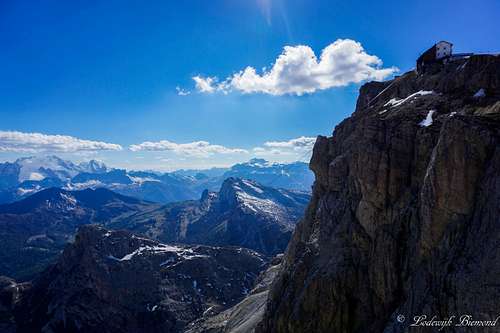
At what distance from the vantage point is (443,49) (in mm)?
74188

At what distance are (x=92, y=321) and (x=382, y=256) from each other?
20006 cm

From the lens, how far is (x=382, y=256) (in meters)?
50.2

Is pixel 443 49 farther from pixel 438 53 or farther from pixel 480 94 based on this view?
pixel 480 94

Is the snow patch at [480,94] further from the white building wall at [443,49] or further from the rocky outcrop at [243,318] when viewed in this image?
the rocky outcrop at [243,318]

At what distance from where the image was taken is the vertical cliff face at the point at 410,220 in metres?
35.1

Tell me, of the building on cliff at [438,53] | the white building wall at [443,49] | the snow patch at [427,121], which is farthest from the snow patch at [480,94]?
the white building wall at [443,49]

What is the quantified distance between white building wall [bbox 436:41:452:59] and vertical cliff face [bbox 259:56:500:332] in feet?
24.1

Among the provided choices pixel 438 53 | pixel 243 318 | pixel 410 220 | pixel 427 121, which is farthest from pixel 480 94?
pixel 243 318

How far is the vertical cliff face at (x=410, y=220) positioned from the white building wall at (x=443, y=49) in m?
7.36

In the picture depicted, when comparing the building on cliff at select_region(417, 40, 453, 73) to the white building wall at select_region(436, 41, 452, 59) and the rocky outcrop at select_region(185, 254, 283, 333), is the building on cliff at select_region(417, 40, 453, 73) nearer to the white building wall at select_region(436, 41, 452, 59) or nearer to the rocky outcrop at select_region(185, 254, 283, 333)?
the white building wall at select_region(436, 41, 452, 59)

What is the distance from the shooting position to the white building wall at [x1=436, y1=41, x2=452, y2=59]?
7388 cm

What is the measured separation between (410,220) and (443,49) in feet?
157

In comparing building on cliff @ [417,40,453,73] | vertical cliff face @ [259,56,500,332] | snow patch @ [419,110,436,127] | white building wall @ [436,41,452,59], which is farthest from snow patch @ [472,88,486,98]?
white building wall @ [436,41,452,59]

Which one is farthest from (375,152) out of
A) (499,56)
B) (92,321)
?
(92,321)
